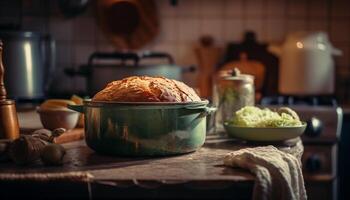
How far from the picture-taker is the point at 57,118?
126 centimetres

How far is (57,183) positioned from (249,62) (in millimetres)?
1898

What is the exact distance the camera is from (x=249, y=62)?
2574 mm

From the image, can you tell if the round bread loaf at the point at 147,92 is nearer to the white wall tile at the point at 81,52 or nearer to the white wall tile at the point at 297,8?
the white wall tile at the point at 81,52

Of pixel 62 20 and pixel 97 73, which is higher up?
pixel 62 20

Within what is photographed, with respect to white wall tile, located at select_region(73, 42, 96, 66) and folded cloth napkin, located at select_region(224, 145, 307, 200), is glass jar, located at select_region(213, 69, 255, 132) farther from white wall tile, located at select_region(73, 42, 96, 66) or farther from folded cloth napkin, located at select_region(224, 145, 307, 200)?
white wall tile, located at select_region(73, 42, 96, 66)

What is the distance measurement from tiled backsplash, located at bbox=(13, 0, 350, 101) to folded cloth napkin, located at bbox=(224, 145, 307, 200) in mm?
1805

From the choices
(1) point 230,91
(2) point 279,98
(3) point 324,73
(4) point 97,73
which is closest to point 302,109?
(2) point 279,98

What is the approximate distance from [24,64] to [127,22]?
72cm

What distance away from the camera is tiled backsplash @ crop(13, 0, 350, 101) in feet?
8.76

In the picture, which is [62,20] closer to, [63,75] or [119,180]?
[63,75]

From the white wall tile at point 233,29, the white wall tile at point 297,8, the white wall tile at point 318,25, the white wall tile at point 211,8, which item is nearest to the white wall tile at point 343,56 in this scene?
the white wall tile at point 318,25

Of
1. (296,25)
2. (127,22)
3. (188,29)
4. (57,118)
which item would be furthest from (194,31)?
(57,118)

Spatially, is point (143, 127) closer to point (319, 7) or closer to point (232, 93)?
point (232, 93)

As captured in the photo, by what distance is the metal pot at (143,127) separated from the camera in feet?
3.09
